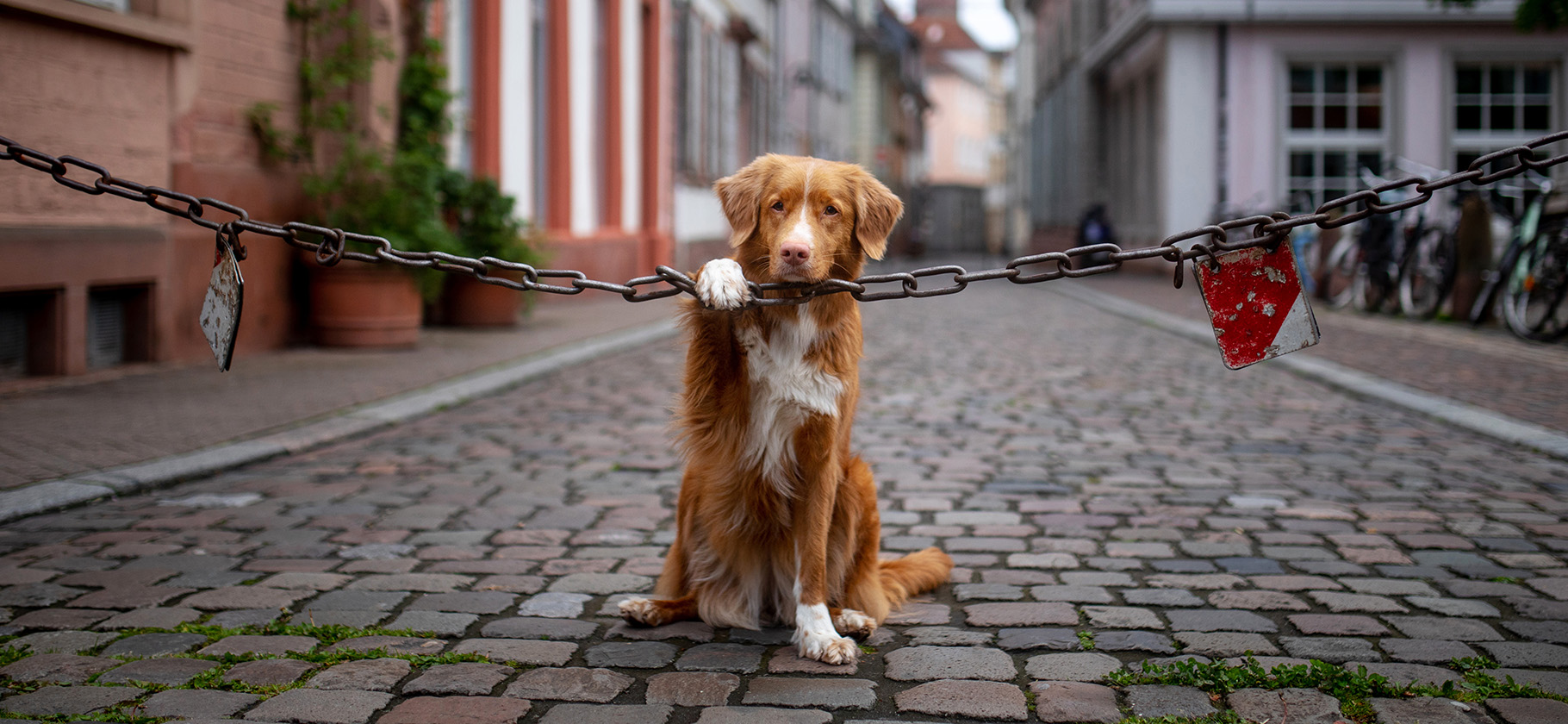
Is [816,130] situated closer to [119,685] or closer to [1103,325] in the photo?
[1103,325]

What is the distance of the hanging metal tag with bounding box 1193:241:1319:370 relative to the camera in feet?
9.71

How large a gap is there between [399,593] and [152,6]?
6.09m

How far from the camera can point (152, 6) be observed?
8133 mm

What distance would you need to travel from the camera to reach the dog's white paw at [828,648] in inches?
119

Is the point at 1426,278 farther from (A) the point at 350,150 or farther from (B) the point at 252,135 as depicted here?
(B) the point at 252,135

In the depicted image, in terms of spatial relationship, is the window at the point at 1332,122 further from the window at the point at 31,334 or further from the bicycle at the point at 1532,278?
the window at the point at 31,334

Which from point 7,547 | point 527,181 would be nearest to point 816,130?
point 527,181

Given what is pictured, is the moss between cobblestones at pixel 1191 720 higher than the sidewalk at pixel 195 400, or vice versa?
the sidewalk at pixel 195 400

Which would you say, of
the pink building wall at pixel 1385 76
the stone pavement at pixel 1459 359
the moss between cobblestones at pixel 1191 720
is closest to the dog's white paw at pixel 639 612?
the moss between cobblestones at pixel 1191 720

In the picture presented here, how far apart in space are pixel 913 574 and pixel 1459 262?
1067 centimetres

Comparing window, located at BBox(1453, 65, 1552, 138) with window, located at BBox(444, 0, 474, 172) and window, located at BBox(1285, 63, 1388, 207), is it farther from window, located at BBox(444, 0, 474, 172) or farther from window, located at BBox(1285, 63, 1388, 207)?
window, located at BBox(444, 0, 474, 172)

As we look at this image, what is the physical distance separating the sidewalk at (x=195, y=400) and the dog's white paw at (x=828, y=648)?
40.2 inches

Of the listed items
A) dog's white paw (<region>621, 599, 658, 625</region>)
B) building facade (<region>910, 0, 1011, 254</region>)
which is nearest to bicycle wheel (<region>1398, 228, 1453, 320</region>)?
dog's white paw (<region>621, 599, 658, 625</region>)

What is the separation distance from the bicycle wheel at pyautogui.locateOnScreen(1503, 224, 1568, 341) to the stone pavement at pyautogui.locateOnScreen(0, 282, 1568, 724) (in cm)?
389
